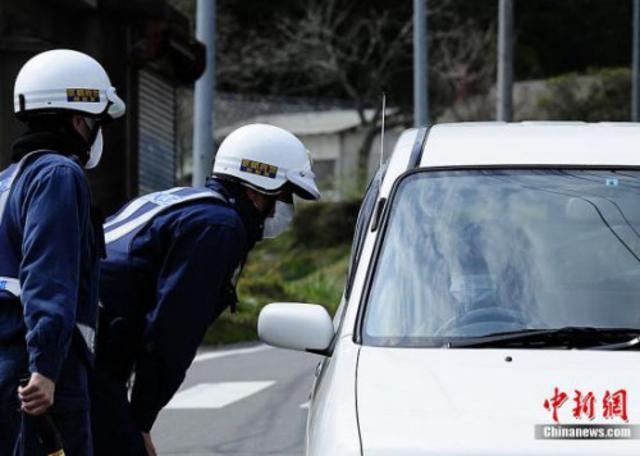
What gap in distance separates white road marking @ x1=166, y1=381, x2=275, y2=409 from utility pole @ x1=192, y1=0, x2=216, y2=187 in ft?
16.7

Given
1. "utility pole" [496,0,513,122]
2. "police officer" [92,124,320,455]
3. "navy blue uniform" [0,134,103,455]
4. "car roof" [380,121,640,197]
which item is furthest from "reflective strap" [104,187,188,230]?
"utility pole" [496,0,513,122]

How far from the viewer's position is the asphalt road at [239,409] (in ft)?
33.9

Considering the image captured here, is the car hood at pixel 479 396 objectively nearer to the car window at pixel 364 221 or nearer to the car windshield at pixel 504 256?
the car windshield at pixel 504 256

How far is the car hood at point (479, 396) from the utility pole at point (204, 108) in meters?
14.2

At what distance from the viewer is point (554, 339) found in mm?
5090

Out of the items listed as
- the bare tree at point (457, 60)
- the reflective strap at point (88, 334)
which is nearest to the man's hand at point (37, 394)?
the reflective strap at point (88, 334)

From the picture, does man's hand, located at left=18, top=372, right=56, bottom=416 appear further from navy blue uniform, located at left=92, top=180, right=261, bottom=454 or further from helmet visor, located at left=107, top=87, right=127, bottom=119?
helmet visor, located at left=107, top=87, right=127, bottom=119

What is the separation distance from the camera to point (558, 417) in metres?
4.51

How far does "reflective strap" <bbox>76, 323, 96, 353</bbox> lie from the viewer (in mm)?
4844

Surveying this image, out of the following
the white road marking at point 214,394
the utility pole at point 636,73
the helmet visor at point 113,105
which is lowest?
the white road marking at point 214,394

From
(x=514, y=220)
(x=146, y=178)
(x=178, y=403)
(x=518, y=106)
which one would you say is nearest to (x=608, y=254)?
(x=514, y=220)

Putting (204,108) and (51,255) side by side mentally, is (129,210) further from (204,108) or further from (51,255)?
(204,108)

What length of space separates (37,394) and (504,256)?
5.37 ft
